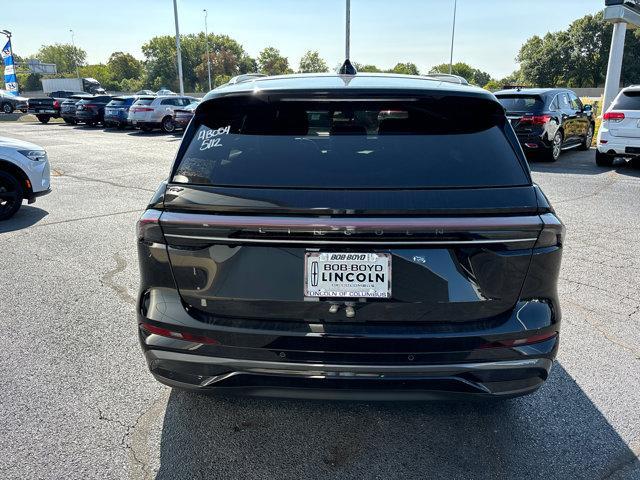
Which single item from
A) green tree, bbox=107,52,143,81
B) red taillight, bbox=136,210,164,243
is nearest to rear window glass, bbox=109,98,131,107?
red taillight, bbox=136,210,164,243

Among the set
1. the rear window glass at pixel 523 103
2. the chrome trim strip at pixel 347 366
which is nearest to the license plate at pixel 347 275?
the chrome trim strip at pixel 347 366

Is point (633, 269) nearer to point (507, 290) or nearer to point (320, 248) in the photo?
point (507, 290)

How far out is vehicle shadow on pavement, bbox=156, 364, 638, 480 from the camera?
97.0 inches

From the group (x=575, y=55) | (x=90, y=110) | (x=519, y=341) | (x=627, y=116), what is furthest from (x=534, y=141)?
(x=575, y=55)

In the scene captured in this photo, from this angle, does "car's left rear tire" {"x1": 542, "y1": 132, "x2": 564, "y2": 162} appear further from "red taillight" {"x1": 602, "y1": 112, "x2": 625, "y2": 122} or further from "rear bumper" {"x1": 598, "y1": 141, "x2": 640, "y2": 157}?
"red taillight" {"x1": 602, "y1": 112, "x2": 625, "y2": 122}

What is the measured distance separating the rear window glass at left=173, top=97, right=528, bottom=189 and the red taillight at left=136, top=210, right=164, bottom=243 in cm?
21

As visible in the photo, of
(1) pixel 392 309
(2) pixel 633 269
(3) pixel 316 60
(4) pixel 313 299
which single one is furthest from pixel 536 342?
(3) pixel 316 60

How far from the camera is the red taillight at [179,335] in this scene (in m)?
2.32

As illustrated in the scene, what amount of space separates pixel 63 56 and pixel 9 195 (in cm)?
15845

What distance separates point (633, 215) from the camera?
7.58 meters

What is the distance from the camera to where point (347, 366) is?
2.23 metres

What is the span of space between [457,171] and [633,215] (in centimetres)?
660

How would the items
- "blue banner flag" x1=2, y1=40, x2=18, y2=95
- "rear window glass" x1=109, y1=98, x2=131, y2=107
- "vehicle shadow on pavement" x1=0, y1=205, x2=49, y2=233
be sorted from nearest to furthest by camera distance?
"vehicle shadow on pavement" x1=0, y1=205, x2=49, y2=233
"rear window glass" x1=109, y1=98, x2=131, y2=107
"blue banner flag" x1=2, y1=40, x2=18, y2=95

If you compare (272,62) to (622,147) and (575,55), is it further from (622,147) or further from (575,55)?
(622,147)
